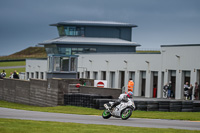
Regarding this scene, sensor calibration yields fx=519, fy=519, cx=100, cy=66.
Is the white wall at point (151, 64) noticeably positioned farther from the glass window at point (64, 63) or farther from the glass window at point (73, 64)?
the glass window at point (64, 63)

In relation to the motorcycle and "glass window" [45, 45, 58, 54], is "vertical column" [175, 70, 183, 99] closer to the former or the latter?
the motorcycle

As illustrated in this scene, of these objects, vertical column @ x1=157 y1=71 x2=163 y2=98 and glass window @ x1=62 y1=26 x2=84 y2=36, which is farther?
glass window @ x1=62 y1=26 x2=84 y2=36

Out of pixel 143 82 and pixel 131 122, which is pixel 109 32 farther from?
pixel 131 122

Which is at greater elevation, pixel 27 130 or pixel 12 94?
pixel 27 130

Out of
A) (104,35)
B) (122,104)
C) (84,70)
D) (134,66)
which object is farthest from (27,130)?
(104,35)

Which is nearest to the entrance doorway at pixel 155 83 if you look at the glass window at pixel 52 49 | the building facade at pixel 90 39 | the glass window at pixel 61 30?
the building facade at pixel 90 39

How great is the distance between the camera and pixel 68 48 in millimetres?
81375

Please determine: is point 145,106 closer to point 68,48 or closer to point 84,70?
point 84,70

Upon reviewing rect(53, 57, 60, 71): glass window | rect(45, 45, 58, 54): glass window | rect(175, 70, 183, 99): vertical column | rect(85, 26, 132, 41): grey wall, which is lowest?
rect(175, 70, 183, 99): vertical column

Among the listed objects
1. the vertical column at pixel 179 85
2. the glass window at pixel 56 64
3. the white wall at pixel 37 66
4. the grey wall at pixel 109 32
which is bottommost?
the white wall at pixel 37 66

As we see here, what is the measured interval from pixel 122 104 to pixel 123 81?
34.3 meters

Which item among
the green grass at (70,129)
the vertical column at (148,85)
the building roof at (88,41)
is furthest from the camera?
the building roof at (88,41)

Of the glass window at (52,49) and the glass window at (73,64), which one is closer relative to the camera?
the glass window at (73,64)

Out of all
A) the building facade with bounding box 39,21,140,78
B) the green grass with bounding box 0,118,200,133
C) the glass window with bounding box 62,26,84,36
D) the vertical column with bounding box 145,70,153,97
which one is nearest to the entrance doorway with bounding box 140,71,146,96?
the vertical column with bounding box 145,70,153,97
